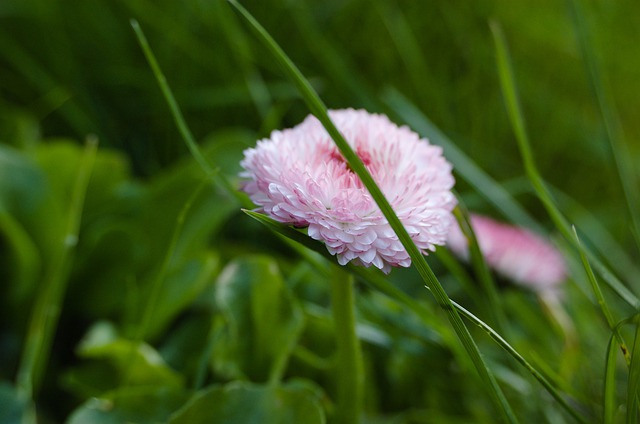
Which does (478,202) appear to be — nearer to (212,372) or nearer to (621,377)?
(621,377)

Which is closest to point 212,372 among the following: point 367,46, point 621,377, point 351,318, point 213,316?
point 213,316

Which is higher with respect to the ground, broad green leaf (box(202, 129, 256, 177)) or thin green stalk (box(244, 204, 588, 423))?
broad green leaf (box(202, 129, 256, 177))

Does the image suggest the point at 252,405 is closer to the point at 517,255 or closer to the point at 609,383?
the point at 609,383

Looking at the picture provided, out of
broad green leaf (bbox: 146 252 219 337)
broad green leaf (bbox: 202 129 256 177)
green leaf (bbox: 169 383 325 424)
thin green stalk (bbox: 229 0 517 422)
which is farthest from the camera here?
broad green leaf (bbox: 202 129 256 177)

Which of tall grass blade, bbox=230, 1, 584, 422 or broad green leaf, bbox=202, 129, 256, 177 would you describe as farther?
broad green leaf, bbox=202, 129, 256, 177

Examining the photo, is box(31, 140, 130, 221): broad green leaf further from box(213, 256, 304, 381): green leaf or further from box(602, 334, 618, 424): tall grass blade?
box(602, 334, 618, 424): tall grass blade

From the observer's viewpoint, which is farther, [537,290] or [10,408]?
[537,290]

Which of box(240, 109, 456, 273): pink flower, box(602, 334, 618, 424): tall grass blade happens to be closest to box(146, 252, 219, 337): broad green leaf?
box(240, 109, 456, 273): pink flower
